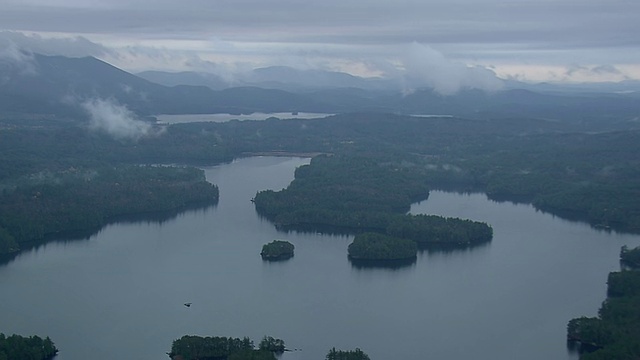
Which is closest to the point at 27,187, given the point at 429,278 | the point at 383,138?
the point at 429,278

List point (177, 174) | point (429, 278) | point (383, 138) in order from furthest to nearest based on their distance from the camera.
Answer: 1. point (383, 138)
2. point (177, 174)
3. point (429, 278)

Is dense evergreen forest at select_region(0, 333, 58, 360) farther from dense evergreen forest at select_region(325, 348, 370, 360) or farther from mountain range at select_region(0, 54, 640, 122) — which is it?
mountain range at select_region(0, 54, 640, 122)

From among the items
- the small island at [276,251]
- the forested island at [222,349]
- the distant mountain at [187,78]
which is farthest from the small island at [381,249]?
the distant mountain at [187,78]

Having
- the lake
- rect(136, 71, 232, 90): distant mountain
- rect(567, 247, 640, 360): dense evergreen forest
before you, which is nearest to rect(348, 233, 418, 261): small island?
the lake

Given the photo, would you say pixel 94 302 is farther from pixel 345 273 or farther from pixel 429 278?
pixel 429 278

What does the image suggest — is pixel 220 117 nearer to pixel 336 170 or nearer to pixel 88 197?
pixel 336 170
